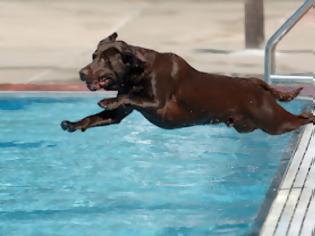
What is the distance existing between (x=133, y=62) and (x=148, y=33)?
776cm

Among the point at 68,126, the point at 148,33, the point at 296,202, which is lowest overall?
the point at 296,202

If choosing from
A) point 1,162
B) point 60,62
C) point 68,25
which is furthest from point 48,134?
point 68,25

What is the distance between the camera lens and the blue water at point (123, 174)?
259 inches

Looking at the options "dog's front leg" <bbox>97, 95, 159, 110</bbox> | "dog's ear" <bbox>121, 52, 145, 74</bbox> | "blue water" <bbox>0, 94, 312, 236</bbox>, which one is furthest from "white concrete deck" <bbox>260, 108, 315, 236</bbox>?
"dog's ear" <bbox>121, 52, 145, 74</bbox>

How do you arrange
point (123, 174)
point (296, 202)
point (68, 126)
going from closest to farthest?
1. point (68, 126)
2. point (296, 202)
3. point (123, 174)

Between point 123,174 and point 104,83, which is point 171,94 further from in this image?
point 123,174

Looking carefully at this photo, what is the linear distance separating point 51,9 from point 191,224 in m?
9.43

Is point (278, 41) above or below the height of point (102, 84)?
below

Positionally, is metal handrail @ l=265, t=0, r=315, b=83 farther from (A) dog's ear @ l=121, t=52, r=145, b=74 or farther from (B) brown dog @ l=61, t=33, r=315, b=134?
(A) dog's ear @ l=121, t=52, r=145, b=74

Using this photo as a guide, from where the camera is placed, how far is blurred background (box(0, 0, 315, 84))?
1082 cm

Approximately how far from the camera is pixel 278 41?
8.59 metres

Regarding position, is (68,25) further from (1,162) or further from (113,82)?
(113,82)

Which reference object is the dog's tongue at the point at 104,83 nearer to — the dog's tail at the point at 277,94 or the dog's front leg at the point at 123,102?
the dog's front leg at the point at 123,102

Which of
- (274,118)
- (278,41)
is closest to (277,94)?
(274,118)
